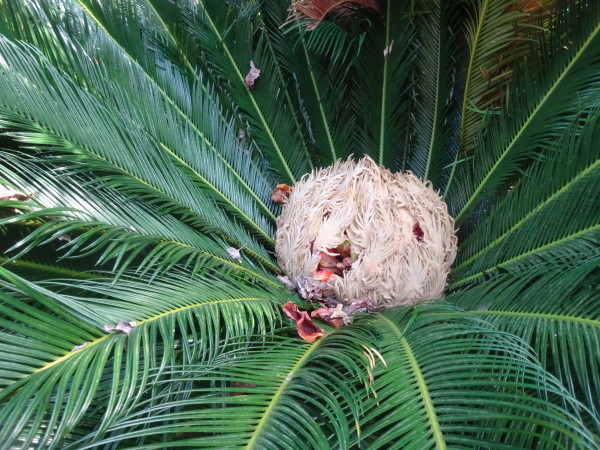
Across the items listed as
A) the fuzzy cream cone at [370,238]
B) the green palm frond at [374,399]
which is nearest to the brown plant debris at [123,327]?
the green palm frond at [374,399]

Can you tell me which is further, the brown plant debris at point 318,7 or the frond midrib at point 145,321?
the brown plant debris at point 318,7

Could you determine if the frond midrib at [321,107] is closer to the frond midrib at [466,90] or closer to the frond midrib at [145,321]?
the frond midrib at [466,90]

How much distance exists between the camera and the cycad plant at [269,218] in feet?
2.76

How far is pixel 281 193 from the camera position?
6.56ft

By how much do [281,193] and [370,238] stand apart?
58 cm

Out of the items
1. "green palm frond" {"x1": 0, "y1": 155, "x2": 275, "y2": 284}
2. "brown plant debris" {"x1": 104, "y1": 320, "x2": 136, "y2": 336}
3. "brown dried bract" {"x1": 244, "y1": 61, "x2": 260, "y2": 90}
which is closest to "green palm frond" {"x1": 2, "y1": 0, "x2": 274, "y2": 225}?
"brown dried bract" {"x1": 244, "y1": 61, "x2": 260, "y2": 90}

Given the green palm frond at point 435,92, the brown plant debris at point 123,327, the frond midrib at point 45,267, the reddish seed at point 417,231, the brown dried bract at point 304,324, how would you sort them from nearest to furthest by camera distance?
1. the brown plant debris at point 123,327
2. the brown dried bract at point 304,324
3. the frond midrib at point 45,267
4. the reddish seed at point 417,231
5. the green palm frond at point 435,92

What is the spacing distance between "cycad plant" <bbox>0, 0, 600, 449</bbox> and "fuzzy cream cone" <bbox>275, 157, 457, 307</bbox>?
0.38 ft

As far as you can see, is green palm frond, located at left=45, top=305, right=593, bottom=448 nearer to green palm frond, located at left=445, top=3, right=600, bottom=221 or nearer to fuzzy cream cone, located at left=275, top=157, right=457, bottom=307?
fuzzy cream cone, located at left=275, top=157, right=457, bottom=307

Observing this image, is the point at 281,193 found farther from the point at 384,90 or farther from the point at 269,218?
the point at 384,90

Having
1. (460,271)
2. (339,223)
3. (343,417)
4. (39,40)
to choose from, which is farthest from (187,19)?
(343,417)

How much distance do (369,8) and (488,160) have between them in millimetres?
798

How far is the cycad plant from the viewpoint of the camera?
84 cm

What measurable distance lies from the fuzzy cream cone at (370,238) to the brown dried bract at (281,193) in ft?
0.83
